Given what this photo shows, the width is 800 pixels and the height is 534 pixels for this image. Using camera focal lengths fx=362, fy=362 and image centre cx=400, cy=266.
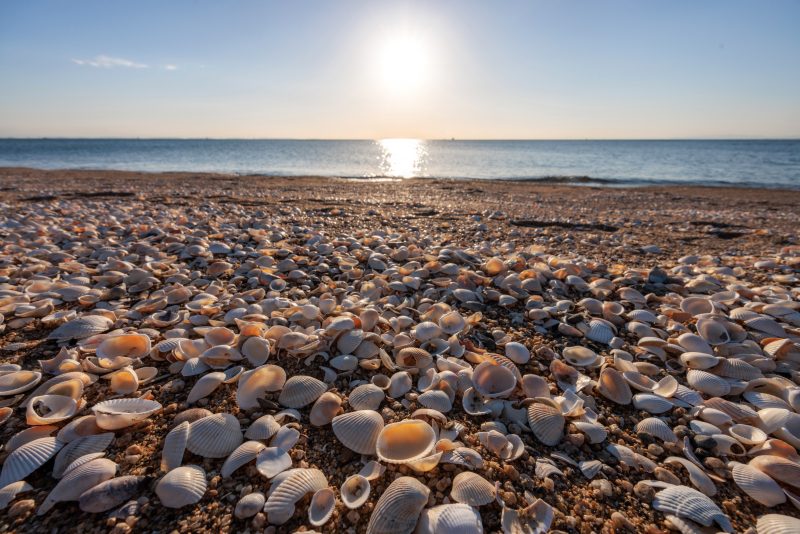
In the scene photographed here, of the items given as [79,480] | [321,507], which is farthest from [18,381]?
[321,507]

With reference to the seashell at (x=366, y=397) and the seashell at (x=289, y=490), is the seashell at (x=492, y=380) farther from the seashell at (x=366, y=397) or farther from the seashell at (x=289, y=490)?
the seashell at (x=289, y=490)

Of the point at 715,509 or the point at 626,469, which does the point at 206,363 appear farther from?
the point at 715,509

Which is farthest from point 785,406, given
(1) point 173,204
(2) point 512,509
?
(1) point 173,204

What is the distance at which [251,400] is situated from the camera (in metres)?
1.78

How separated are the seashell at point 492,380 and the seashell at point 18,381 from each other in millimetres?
2225

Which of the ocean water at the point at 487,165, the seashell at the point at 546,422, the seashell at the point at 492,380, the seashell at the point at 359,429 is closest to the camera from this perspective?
the seashell at the point at 359,429

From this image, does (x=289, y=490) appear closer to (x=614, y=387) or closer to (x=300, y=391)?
(x=300, y=391)

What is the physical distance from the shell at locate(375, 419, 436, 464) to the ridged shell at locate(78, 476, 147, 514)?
35.4 inches

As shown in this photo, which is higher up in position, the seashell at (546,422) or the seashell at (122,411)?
the seashell at (122,411)

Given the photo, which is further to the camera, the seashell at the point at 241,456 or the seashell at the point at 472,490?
the seashell at the point at 241,456

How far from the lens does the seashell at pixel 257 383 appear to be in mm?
1771

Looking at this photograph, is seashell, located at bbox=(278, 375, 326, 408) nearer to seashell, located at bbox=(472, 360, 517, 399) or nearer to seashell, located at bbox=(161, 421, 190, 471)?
seashell, located at bbox=(161, 421, 190, 471)

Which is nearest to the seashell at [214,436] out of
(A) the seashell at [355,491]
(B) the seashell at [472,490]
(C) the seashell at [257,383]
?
(C) the seashell at [257,383]

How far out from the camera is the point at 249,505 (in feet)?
4.23
